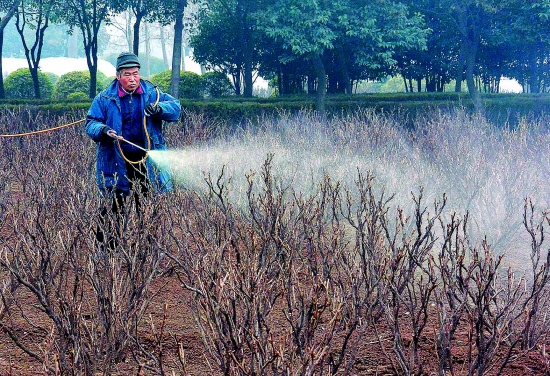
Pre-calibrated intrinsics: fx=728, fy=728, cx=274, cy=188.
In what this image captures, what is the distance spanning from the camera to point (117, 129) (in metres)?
5.32

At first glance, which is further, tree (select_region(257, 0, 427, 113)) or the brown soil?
tree (select_region(257, 0, 427, 113))

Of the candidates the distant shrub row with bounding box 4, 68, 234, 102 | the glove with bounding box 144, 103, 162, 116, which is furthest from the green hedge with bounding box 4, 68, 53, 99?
the glove with bounding box 144, 103, 162, 116

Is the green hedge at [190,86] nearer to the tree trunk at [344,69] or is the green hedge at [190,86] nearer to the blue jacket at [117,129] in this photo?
the tree trunk at [344,69]

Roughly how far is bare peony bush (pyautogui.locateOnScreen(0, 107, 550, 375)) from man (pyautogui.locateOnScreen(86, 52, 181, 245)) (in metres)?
0.25

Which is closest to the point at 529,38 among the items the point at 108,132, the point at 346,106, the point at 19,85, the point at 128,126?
the point at 346,106

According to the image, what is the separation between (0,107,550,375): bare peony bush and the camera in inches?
117

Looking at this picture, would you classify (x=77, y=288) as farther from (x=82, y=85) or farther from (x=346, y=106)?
(x=82, y=85)

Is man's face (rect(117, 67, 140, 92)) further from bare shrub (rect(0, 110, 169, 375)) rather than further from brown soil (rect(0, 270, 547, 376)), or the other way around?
brown soil (rect(0, 270, 547, 376))

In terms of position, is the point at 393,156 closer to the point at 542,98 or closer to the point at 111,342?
the point at 111,342

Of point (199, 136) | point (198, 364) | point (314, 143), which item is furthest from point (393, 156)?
point (198, 364)

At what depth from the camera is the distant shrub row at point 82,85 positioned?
79.3 ft

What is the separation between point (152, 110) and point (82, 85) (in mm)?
22875

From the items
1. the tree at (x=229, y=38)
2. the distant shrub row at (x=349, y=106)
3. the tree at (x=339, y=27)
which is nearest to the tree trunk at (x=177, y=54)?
the tree at (x=229, y=38)

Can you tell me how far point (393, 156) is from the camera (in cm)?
874
